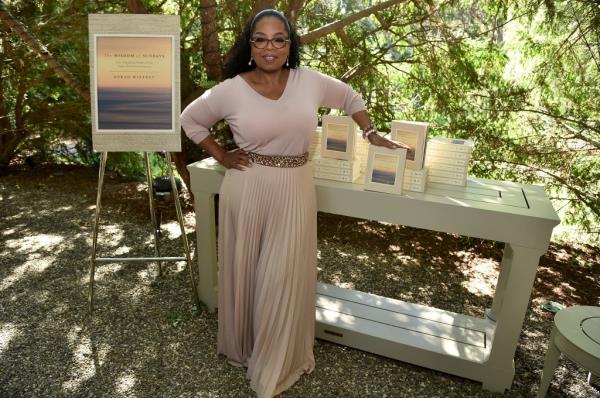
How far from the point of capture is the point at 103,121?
2.63m

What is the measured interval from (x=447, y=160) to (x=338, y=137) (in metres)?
0.64

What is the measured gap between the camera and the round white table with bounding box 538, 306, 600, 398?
184cm

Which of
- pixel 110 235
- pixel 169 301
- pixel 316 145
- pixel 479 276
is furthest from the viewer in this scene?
pixel 110 235

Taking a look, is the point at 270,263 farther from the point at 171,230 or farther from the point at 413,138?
the point at 171,230

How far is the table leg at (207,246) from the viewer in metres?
2.80

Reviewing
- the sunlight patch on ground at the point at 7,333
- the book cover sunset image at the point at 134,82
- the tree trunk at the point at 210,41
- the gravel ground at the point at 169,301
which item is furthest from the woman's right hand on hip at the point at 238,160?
the tree trunk at the point at 210,41

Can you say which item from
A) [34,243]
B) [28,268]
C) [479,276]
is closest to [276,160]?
[479,276]

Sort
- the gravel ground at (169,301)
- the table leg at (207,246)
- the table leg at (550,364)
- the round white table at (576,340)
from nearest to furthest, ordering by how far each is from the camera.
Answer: the round white table at (576,340) < the table leg at (550,364) < the gravel ground at (169,301) < the table leg at (207,246)

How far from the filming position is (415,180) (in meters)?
2.38

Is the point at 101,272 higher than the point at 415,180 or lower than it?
lower

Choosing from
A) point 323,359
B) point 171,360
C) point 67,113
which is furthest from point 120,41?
point 67,113

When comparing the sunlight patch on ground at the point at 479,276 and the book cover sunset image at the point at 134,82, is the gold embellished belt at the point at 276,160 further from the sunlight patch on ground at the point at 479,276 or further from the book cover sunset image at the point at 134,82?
the sunlight patch on ground at the point at 479,276

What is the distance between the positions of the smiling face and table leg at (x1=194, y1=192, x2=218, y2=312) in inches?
41.7

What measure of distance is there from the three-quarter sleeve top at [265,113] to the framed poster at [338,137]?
345 mm
